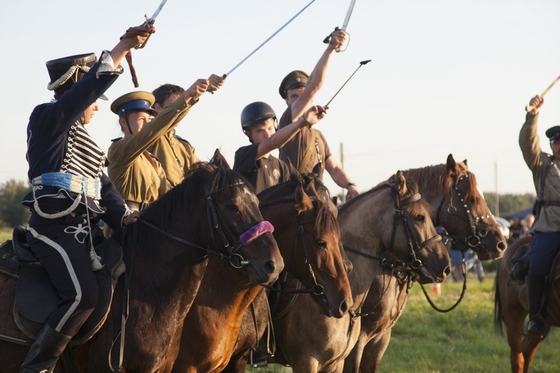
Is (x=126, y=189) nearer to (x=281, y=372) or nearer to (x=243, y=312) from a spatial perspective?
(x=243, y=312)

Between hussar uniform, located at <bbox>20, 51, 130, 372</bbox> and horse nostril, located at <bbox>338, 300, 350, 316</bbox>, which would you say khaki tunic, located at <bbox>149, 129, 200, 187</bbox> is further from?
horse nostril, located at <bbox>338, 300, 350, 316</bbox>

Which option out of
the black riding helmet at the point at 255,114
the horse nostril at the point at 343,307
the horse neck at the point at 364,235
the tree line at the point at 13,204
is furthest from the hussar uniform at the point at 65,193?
the tree line at the point at 13,204

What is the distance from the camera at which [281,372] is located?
1120cm

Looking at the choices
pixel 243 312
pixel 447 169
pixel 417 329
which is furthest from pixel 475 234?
pixel 417 329

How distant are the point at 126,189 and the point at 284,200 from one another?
58.6 inches

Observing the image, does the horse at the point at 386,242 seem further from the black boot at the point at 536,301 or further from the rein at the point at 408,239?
the black boot at the point at 536,301

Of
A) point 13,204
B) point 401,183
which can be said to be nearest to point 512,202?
point 13,204

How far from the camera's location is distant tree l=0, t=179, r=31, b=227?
3112cm

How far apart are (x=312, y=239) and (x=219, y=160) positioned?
3.81 feet

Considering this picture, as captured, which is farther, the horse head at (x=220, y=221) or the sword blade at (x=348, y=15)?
the sword blade at (x=348, y=15)

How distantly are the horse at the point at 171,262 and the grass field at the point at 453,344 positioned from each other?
5.99 m

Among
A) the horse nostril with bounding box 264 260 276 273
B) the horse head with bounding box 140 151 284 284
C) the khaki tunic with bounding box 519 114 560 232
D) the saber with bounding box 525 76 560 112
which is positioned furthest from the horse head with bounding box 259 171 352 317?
the khaki tunic with bounding box 519 114 560 232

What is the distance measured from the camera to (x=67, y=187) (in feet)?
18.8

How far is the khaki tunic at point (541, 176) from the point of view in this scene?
429 inches
